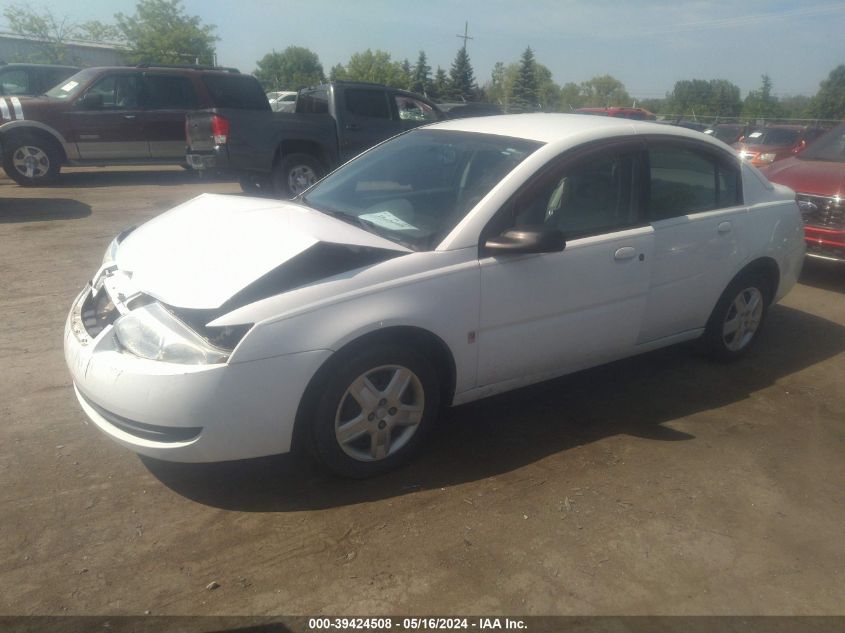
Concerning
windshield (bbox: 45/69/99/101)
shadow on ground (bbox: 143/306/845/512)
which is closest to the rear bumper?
windshield (bbox: 45/69/99/101)

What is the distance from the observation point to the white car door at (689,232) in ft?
13.7

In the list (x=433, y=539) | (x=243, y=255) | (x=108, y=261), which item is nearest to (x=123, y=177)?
(x=108, y=261)

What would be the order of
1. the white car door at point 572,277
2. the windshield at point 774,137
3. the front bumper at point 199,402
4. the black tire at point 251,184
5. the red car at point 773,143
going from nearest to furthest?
the front bumper at point 199,402 → the white car door at point 572,277 → the black tire at point 251,184 → the red car at point 773,143 → the windshield at point 774,137

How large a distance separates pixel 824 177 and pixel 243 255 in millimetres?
6689

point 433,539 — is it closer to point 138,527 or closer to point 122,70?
point 138,527

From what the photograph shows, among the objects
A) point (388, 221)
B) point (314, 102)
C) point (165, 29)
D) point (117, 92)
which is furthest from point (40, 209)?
A: point (165, 29)

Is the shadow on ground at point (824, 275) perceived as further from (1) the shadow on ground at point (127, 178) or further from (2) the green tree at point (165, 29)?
(2) the green tree at point (165, 29)

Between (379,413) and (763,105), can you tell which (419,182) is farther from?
(763,105)

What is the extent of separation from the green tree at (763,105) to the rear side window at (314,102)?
3955 cm

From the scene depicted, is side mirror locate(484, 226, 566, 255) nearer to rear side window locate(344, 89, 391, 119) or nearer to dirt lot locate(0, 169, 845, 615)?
dirt lot locate(0, 169, 845, 615)

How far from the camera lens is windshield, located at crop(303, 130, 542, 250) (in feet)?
11.8

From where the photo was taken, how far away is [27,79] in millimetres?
13266

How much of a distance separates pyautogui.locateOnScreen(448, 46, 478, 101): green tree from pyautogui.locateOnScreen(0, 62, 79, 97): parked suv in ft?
162

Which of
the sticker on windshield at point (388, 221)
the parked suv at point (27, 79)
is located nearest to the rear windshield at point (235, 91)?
the parked suv at point (27, 79)
